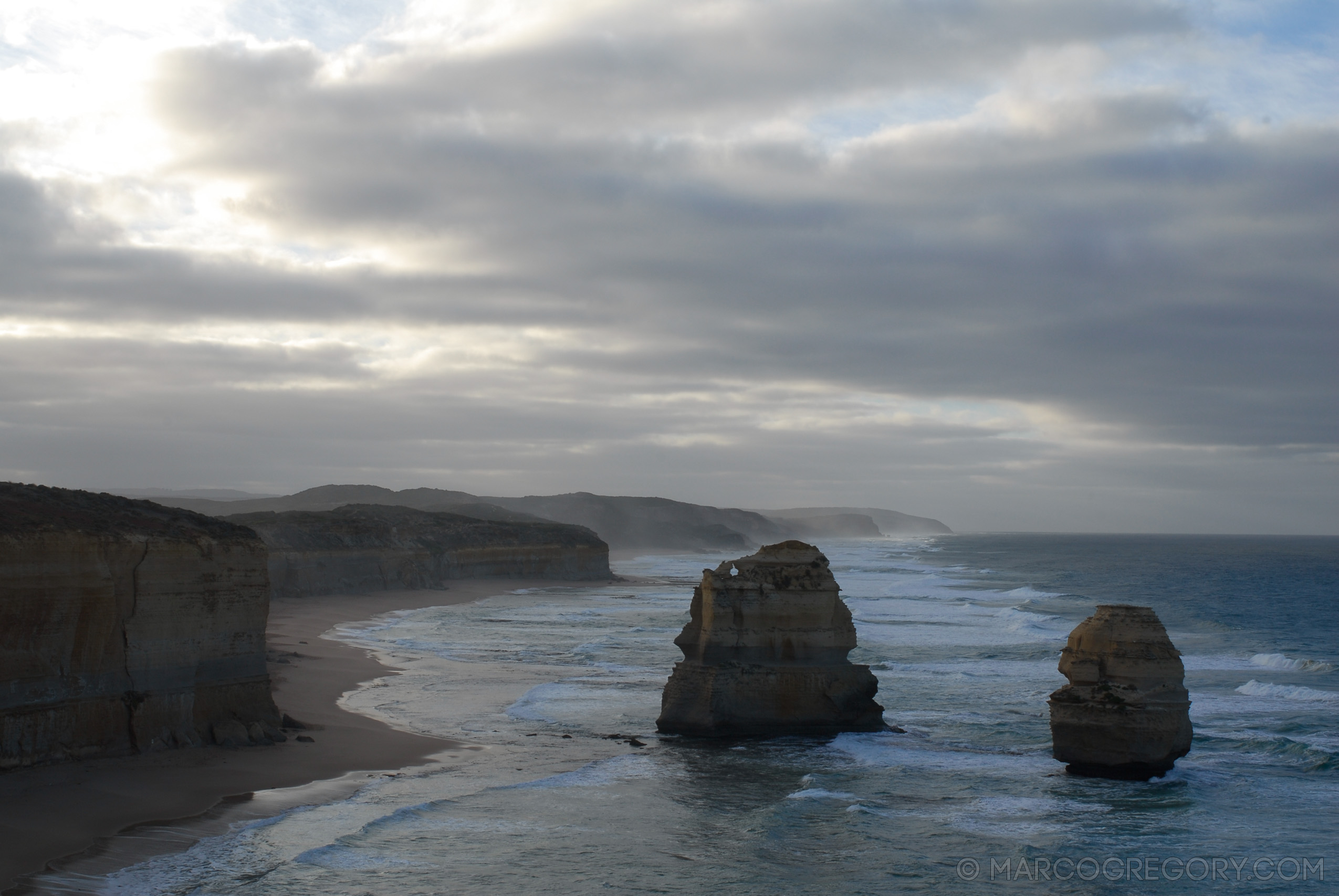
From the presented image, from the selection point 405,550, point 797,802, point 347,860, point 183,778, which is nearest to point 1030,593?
point 405,550

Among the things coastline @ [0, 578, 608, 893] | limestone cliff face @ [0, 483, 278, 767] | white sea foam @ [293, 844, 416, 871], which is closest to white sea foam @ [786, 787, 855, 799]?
white sea foam @ [293, 844, 416, 871]

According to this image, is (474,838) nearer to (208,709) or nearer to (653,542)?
(208,709)

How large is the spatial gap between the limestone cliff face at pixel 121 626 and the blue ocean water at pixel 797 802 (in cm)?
398

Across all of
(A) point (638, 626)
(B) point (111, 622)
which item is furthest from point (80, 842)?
(A) point (638, 626)

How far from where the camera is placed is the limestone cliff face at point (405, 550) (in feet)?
187

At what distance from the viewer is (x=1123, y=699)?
61.1 feet

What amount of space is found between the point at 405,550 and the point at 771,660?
155ft

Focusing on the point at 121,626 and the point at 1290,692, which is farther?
the point at 1290,692

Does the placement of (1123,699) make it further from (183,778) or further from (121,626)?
(121,626)

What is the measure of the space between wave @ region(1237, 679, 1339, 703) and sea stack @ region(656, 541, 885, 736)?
543 inches

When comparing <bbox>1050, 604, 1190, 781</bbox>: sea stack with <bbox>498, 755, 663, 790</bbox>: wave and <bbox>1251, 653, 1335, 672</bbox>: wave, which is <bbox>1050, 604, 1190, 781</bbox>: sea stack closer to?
<bbox>498, 755, 663, 790</bbox>: wave

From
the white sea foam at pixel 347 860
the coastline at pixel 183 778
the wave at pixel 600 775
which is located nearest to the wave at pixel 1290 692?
the wave at pixel 600 775

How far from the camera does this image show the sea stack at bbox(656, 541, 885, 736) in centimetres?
2209

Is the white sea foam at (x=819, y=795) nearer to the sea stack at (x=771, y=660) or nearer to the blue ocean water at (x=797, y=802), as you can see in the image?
the blue ocean water at (x=797, y=802)
